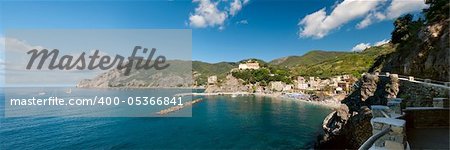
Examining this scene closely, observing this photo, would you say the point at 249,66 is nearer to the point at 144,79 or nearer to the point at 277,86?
the point at 277,86

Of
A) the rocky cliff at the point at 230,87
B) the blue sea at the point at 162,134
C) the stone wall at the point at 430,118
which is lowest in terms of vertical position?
the blue sea at the point at 162,134

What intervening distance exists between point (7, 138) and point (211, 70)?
161052 mm

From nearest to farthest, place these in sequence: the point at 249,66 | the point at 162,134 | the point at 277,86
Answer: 1. the point at 162,134
2. the point at 277,86
3. the point at 249,66

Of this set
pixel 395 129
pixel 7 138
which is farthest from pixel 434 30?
pixel 7 138

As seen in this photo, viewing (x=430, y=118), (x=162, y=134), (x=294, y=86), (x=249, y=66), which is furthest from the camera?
(x=249, y=66)

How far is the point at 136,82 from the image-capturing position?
182750mm

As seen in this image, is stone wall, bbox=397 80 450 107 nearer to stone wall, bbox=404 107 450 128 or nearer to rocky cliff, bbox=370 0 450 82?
rocky cliff, bbox=370 0 450 82

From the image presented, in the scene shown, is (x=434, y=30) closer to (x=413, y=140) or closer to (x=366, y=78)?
(x=366, y=78)

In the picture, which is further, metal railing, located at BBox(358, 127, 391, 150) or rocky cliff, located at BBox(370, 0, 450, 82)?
rocky cliff, located at BBox(370, 0, 450, 82)

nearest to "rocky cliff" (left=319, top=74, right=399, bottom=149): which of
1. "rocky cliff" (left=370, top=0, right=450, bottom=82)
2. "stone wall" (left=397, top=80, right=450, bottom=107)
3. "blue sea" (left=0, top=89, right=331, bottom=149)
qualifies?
"stone wall" (left=397, top=80, right=450, bottom=107)

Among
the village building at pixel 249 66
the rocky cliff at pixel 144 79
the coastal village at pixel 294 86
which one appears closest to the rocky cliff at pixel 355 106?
the coastal village at pixel 294 86

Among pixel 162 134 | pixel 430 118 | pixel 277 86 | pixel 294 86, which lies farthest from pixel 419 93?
pixel 294 86

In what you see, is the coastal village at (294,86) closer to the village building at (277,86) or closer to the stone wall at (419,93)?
the village building at (277,86)

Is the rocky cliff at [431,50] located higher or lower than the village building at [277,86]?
higher
